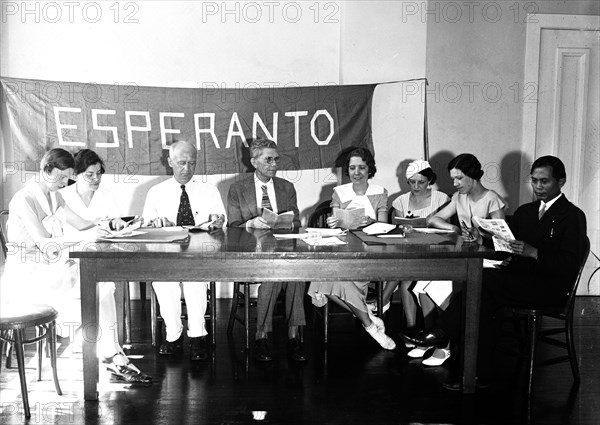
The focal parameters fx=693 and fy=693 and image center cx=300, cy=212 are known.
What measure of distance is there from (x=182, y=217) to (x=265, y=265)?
1305mm

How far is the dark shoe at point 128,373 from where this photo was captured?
3.85 meters

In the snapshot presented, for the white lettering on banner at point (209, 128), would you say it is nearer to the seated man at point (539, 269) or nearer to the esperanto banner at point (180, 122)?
the esperanto banner at point (180, 122)

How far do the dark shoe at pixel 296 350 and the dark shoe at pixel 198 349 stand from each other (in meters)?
0.53

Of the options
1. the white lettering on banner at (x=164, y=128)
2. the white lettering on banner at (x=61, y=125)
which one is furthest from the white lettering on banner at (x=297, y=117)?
the white lettering on banner at (x=61, y=125)

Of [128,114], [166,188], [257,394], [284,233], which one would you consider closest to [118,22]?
[128,114]

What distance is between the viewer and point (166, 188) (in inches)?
184

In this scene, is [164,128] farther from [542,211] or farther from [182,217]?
[542,211]

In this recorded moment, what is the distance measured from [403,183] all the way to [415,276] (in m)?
2.41

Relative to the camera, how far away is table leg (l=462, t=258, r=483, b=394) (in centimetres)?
362

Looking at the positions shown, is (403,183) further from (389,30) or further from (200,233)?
(200,233)

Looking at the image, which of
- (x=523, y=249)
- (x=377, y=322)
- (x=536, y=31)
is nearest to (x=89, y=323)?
(x=377, y=322)

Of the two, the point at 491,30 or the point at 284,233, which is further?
the point at 491,30

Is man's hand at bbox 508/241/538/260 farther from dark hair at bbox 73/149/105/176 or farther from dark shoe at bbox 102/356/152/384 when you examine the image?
dark hair at bbox 73/149/105/176

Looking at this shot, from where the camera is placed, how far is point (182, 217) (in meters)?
4.66
